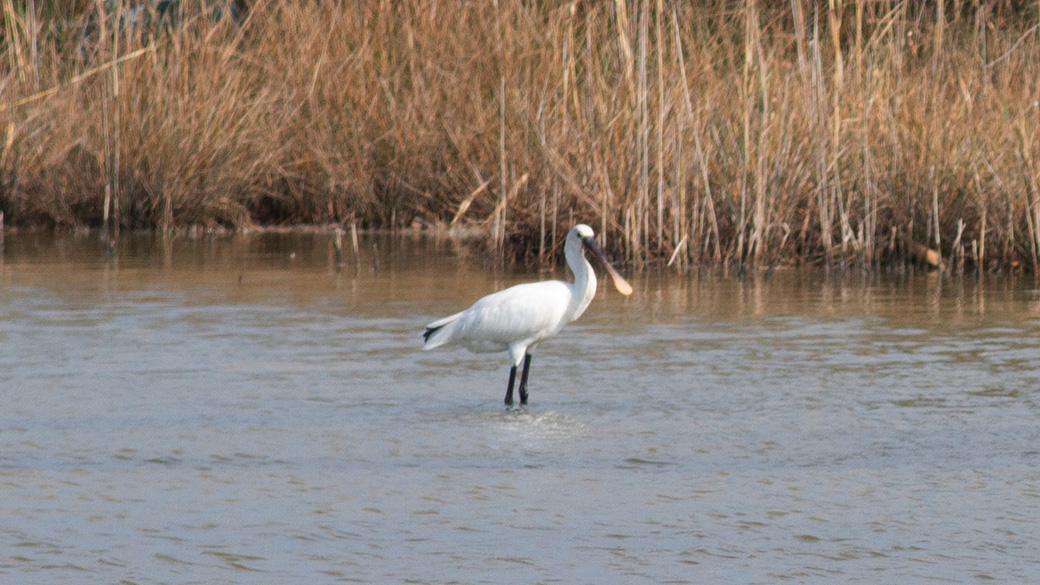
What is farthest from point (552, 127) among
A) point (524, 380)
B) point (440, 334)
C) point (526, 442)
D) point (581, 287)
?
point (526, 442)

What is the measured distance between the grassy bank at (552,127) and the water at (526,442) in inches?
46.0

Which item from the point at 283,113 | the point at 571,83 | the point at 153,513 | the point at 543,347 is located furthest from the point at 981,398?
the point at 283,113

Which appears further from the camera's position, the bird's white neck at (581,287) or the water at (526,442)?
the bird's white neck at (581,287)

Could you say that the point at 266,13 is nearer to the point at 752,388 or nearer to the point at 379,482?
the point at 752,388

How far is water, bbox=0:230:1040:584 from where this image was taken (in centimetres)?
466

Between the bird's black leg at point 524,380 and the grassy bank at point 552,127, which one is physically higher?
the grassy bank at point 552,127

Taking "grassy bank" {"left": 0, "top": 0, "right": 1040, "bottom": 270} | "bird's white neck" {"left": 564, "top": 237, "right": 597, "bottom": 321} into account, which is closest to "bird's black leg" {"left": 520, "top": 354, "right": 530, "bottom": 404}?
"bird's white neck" {"left": 564, "top": 237, "right": 597, "bottom": 321}

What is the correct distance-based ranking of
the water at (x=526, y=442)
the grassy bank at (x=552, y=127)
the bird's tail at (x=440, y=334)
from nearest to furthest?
the water at (x=526, y=442), the bird's tail at (x=440, y=334), the grassy bank at (x=552, y=127)

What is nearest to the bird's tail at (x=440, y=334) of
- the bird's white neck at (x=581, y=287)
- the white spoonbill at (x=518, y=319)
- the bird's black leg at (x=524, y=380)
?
the white spoonbill at (x=518, y=319)

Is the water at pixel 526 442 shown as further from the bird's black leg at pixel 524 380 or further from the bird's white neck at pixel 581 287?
the bird's white neck at pixel 581 287

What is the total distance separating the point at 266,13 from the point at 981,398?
9889 millimetres

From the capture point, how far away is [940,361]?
8.05m

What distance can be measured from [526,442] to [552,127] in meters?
5.90

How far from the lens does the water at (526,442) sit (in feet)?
15.3
